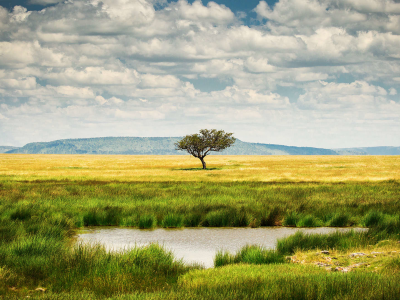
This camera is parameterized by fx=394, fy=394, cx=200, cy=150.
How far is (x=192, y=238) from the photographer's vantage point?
17516 mm

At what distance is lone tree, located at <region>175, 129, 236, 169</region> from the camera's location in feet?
245

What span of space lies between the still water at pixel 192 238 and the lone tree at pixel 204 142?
2138 inches

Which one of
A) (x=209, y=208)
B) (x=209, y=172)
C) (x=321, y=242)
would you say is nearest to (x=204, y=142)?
(x=209, y=172)

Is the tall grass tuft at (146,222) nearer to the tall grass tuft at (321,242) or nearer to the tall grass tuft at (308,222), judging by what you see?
the tall grass tuft at (308,222)

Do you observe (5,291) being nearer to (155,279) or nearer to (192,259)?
(155,279)

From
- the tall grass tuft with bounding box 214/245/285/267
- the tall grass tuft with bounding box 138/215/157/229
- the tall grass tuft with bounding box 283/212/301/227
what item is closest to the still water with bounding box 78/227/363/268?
the tall grass tuft with bounding box 138/215/157/229

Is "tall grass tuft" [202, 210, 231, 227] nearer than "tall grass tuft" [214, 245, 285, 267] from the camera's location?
No

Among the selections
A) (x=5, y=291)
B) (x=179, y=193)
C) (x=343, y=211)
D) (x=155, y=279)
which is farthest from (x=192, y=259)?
(x=179, y=193)

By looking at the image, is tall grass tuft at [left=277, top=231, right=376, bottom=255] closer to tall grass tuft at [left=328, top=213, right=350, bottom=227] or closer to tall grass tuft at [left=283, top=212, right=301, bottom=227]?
tall grass tuft at [left=328, top=213, right=350, bottom=227]

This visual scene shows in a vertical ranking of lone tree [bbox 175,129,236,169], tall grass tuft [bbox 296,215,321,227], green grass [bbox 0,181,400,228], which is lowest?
tall grass tuft [bbox 296,215,321,227]

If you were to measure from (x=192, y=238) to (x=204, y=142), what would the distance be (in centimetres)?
5887

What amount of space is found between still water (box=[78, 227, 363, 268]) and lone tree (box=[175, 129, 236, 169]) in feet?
178

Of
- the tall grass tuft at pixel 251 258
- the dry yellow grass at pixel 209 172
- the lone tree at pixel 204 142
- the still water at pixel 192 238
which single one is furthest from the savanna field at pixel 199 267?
the lone tree at pixel 204 142

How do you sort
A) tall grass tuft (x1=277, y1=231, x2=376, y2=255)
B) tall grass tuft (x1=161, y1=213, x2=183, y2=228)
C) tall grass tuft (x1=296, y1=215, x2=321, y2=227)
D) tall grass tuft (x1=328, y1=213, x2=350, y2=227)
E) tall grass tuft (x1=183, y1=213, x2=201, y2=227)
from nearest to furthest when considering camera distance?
tall grass tuft (x1=277, y1=231, x2=376, y2=255)
tall grass tuft (x1=161, y1=213, x2=183, y2=228)
tall grass tuft (x1=183, y1=213, x2=201, y2=227)
tall grass tuft (x1=296, y1=215, x2=321, y2=227)
tall grass tuft (x1=328, y1=213, x2=350, y2=227)
